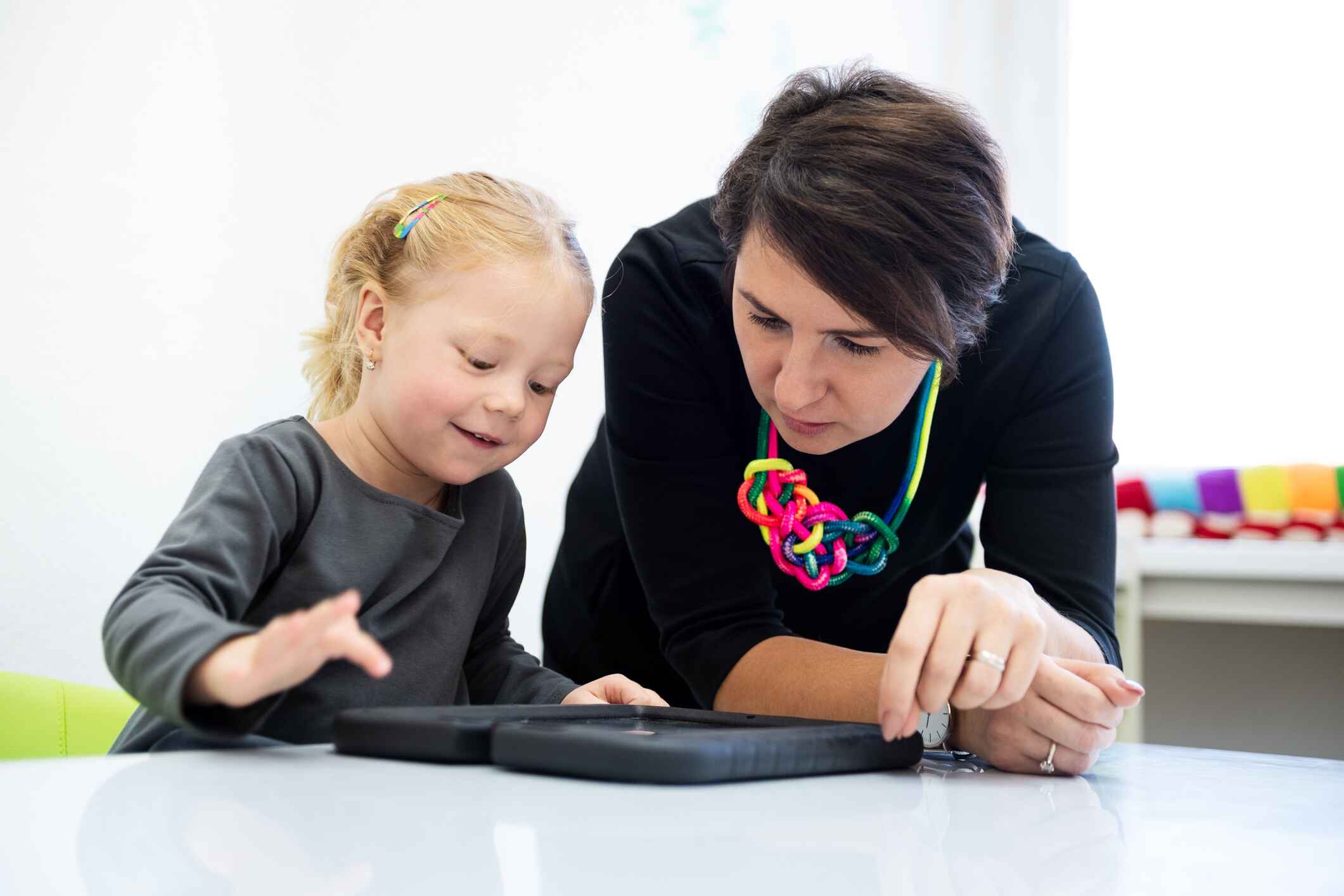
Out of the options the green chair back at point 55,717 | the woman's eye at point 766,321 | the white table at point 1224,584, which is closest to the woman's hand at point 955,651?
the woman's eye at point 766,321

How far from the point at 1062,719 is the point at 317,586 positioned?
0.53m

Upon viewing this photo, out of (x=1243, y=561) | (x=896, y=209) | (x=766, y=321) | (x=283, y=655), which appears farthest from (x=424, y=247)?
(x=1243, y=561)

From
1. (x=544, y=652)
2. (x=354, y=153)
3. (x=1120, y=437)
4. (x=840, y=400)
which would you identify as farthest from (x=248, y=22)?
(x=1120, y=437)

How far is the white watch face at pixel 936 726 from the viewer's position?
848mm

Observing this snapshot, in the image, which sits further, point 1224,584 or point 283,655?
point 1224,584

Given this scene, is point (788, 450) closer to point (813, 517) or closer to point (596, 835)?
point (813, 517)

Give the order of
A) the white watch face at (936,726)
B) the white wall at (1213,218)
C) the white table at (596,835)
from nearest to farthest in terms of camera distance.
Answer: the white table at (596,835)
the white watch face at (936,726)
the white wall at (1213,218)

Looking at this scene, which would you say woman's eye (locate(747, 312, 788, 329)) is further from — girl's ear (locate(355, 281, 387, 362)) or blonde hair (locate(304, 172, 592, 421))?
girl's ear (locate(355, 281, 387, 362))

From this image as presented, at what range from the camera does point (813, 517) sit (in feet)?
3.39

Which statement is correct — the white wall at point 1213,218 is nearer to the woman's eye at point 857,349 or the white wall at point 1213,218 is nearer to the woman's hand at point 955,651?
the woman's eye at point 857,349

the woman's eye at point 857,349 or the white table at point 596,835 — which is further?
the woman's eye at point 857,349

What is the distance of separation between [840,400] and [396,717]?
439mm

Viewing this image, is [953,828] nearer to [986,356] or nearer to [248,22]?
[986,356]

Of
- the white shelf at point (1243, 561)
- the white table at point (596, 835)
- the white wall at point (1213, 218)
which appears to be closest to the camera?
the white table at point (596, 835)
